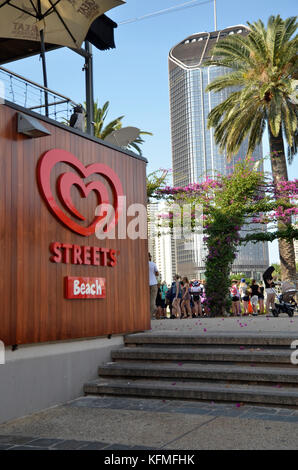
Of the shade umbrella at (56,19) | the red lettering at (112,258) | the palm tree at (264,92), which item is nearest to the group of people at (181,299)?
the palm tree at (264,92)

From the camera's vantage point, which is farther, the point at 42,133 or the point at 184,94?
the point at 184,94

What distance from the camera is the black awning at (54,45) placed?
1050cm

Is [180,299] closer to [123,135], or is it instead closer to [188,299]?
[188,299]

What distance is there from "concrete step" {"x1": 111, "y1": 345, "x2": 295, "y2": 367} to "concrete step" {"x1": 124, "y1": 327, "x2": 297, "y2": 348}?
0.09 meters

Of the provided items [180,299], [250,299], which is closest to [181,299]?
[180,299]

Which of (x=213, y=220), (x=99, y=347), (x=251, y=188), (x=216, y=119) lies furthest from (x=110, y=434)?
(x=216, y=119)

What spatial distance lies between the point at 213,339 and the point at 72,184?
334 cm

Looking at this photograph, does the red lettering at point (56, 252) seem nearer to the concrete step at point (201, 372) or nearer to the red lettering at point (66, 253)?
the red lettering at point (66, 253)

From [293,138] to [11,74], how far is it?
60.5 feet

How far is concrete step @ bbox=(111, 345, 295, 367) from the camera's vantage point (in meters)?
6.83

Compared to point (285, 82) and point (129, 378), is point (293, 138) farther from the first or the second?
point (129, 378)

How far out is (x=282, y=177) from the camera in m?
23.0

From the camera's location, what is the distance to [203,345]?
25.3 ft

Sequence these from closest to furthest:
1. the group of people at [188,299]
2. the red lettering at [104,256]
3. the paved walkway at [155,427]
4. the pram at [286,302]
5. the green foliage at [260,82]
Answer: the paved walkway at [155,427]
the red lettering at [104,256]
the pram at [286,302]
the group of people at [188,299]
the green foliage at [260,82]
